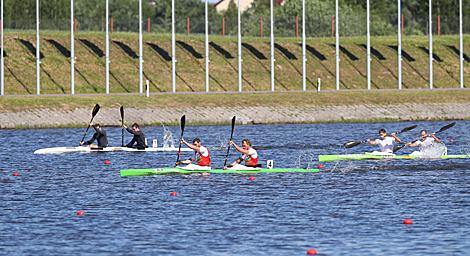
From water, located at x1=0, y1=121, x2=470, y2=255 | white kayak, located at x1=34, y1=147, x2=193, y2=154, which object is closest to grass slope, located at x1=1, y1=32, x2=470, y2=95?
white kayak, located at x1=34, y1=147, x2=193, y2=154

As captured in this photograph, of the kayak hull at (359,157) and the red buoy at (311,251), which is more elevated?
the kayak hull at (359,157)

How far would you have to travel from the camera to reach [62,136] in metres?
41.7

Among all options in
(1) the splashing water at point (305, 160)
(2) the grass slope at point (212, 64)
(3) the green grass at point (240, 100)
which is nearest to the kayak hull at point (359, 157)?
(1) the splashing water at point (305, 160)

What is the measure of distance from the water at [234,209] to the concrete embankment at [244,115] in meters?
14.2

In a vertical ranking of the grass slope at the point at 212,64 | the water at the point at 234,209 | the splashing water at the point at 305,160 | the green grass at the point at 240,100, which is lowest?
the water at the point at 234,209

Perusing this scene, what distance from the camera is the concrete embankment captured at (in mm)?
46375

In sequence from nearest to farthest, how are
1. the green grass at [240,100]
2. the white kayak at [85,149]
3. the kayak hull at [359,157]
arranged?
the kayak hull at [359,157]
the white kayak at [85,149]
the green grass at [240,100]

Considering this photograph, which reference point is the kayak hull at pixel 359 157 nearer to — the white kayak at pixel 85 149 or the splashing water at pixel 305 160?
the splashing water at pixel 305 160

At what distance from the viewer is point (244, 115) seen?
50.0 metres

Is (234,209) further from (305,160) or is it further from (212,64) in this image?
(212,64)

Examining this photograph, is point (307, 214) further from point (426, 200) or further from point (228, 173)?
point (228, 173)

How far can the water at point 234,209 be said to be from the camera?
1540cm

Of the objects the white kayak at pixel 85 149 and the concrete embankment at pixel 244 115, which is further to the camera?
the concrete embankment at pixel 244 115

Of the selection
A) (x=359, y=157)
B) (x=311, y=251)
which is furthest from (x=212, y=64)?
(x=311, y=251)
